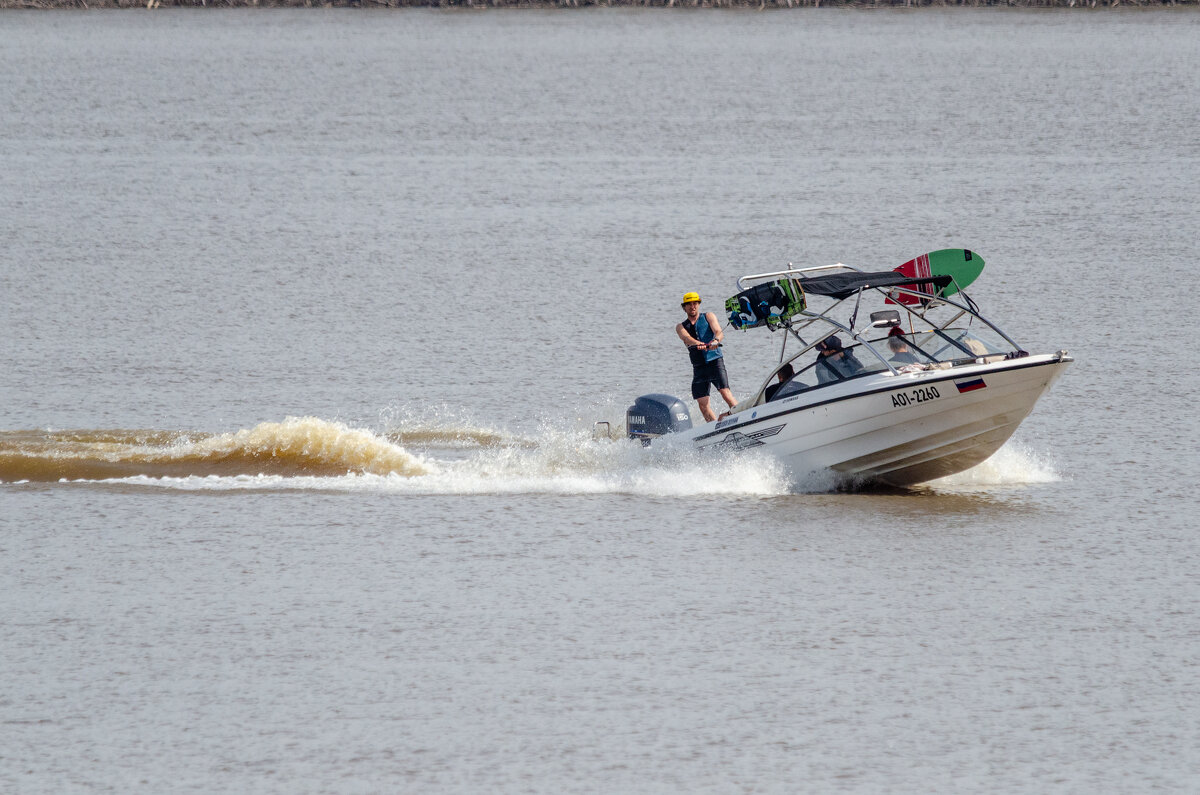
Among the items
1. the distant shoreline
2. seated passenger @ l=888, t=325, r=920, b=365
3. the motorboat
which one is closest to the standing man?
the motorboat

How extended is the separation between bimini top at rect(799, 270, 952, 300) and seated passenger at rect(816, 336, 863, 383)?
48 centimetres

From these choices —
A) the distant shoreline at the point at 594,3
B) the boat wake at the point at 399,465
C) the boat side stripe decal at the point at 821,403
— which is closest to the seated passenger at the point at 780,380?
the boat side stripe decal at the point at 821,403

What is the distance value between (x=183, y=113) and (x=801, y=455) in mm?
41203

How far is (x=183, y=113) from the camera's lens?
51.3m

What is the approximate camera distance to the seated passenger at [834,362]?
14750 mm

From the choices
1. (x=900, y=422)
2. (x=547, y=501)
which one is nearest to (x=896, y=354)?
(x=900, y=422)

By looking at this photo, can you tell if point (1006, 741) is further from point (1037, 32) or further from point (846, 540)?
point (1037, 32)

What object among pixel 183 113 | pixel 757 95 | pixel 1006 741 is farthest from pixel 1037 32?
pixel 1006 741

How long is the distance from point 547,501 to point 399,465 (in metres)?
1.91

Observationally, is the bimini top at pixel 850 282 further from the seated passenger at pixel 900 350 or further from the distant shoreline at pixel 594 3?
the distant shoreline at pixel 594 3

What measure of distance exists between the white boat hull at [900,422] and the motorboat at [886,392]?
1 cm

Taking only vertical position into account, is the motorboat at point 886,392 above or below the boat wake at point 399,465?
above

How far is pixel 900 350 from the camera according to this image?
1473 cm

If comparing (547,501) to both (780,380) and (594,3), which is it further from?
(594,3)
